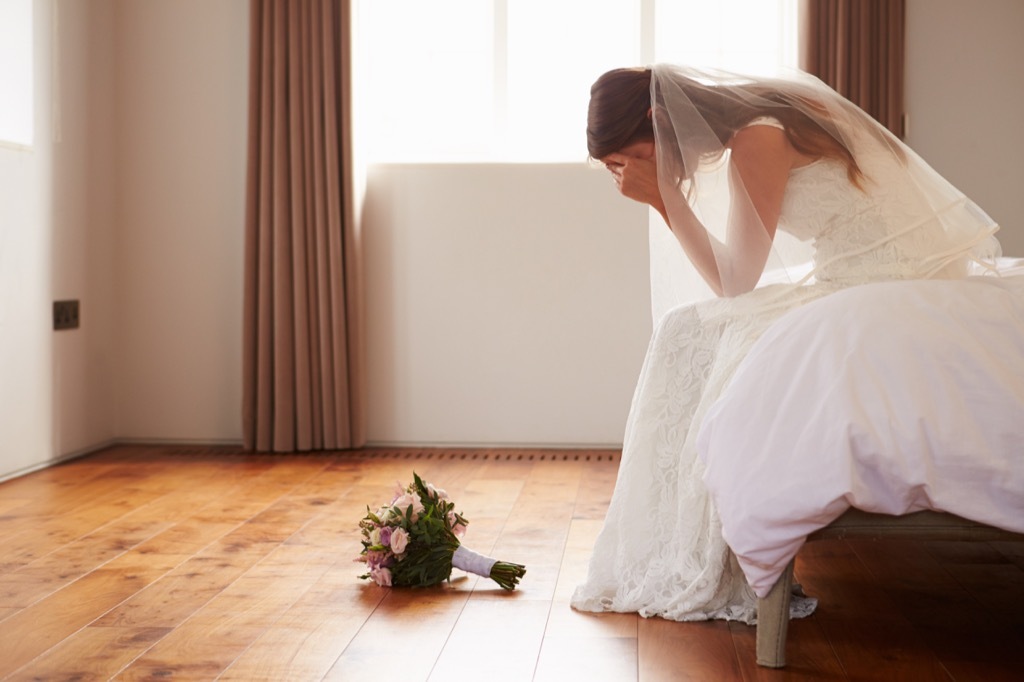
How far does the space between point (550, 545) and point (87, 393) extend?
7.53 ft

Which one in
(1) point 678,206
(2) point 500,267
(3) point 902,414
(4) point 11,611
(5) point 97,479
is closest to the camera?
(3) point 902,414

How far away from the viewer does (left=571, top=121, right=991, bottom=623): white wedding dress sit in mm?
2273

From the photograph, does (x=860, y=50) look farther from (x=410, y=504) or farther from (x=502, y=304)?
(x=410, y=504)

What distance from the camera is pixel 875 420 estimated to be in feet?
6.01

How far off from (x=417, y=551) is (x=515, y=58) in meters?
Answer: 2.56

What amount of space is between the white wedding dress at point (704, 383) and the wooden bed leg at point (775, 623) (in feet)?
0.85

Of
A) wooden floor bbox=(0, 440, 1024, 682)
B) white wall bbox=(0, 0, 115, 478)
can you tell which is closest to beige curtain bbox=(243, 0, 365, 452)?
white wall bbox=(0, 0, 115, 478)

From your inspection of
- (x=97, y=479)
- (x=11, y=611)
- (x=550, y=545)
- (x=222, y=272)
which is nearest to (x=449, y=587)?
(x=550, y=545)

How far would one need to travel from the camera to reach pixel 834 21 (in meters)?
4.16

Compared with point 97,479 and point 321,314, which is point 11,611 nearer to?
point 97,479

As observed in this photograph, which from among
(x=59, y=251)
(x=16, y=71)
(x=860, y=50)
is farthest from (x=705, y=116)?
(x=59, y=251)

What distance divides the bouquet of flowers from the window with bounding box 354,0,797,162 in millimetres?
2203

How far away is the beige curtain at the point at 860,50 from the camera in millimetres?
4137


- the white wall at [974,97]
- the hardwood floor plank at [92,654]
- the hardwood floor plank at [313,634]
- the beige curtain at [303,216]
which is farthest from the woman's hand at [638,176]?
the white wall at [974,97]
